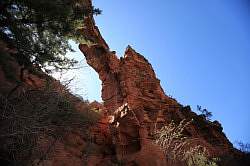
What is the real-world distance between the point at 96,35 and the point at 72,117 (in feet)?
55.1

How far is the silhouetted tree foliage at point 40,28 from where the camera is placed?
43.8 ft

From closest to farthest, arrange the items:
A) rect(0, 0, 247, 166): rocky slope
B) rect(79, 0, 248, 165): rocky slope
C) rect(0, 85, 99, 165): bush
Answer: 1. rect(0, 85, 99, 165): bush
2. rect(0, 0, 247, 166): rocky slope
3. rect(79, 0, 248, 165): rocky slope

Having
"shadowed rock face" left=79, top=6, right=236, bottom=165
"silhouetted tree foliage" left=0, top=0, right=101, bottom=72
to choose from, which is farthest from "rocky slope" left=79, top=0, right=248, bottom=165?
"silhouetted tree foliage" left=0, top=0, right=101, bottom=72

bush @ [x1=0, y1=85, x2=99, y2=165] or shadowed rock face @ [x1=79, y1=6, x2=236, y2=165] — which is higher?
shadowed rock face @ [x1=79, y1=6, x2=236, y2=165]

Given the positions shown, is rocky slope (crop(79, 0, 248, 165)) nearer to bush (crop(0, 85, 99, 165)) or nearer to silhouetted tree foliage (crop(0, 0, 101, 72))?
silhouetted tree foliage (crop(0, 0, 101, 72))

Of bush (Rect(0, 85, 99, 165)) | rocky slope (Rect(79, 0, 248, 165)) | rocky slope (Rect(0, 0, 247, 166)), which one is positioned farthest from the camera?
rocky slope (Rect(79, 0, 248, 165))

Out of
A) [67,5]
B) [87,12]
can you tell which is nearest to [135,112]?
[87,12]

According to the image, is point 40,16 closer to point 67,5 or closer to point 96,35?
point 67,5

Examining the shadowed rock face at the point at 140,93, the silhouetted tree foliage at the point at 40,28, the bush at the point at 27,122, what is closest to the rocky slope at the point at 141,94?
the shadowed rock face at the point at 140,93

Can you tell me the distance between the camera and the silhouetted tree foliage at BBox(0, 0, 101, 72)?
43.8ft

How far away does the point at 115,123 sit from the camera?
2042 centimetres

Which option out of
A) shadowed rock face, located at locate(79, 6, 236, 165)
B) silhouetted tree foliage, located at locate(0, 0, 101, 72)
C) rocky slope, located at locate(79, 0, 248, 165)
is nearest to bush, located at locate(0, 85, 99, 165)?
silhouetted tree foliage, located at locate(0, 0, 101, 72)

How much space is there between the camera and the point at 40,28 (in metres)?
14.6

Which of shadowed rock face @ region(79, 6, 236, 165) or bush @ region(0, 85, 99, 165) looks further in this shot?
shadowed rock face @ region(79, 6, 236, 165)
